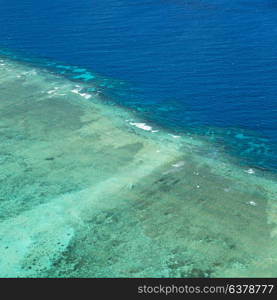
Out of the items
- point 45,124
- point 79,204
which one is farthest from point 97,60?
point 79,204

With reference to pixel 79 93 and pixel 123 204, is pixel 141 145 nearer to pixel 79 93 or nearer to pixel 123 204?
pixel 123 204

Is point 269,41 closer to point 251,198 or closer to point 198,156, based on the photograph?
point 198,156

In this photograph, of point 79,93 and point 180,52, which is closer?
point 79,93

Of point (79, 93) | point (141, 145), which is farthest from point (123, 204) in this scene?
point (79, 93)

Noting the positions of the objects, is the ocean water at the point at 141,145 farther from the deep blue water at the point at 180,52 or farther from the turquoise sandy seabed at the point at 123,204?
the deep blue water at the point at 180,52

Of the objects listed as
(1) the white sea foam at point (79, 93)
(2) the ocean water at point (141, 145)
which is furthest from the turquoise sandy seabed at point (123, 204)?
(1) the white sea foam at point (79, 93)

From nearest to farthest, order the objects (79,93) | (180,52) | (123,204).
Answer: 1. (123,204)
2. (79,93)
3. (180,52)
